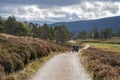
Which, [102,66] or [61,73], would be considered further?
[102,66]

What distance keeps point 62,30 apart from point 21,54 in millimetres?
125787

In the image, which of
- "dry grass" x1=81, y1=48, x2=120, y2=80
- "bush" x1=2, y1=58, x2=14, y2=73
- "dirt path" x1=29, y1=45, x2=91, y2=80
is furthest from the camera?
"dirt path" x1=29, y1=45, x2=91, y2=80

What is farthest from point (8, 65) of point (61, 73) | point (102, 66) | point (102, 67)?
point (102, 66)

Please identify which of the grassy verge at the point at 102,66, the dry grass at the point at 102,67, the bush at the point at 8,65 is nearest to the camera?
the dry grass at the point at 102,67

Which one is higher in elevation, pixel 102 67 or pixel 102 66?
pixel 102 67

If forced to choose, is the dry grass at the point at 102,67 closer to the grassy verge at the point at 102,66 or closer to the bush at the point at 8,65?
the grassy verge at the point at 102,66

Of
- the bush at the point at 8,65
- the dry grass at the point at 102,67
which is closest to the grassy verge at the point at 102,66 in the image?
the dry grass at the point at 102,67

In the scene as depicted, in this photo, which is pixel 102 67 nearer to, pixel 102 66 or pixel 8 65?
pixel 102 66

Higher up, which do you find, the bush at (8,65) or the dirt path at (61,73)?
the bush at (8,65)

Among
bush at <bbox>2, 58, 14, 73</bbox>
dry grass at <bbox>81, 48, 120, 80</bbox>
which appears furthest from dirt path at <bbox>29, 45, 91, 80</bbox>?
bush at <bbox>2, 58, 14, 73</bbox>

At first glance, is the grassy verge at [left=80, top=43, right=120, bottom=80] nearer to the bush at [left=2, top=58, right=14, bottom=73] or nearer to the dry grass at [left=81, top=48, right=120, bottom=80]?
the dry grass at [left=81, top=48, right=120, bottom=80]

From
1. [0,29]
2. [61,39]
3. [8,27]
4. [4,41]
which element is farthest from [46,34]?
[4,41]

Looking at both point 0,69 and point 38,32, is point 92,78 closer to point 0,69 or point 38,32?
point 0,69

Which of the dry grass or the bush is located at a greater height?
the bush
